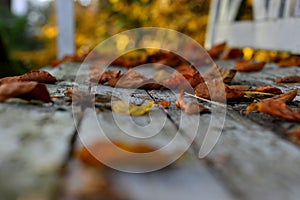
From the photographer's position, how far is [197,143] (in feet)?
2.25

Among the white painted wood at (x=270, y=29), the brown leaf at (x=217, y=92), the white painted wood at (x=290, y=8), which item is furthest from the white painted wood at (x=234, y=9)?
the brown leaf at (x=217, y=92)

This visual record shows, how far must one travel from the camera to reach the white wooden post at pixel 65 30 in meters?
3.88

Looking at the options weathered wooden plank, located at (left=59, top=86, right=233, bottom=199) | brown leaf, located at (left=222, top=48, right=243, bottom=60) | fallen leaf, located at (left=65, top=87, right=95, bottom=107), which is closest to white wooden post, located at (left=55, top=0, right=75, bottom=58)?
brown leaf, located at (left=222, top=48, right=243, bottom=60)

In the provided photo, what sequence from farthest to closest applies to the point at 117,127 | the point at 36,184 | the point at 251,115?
1. the point at 251,115
2. the point at 117,127
3. the point at 36,184

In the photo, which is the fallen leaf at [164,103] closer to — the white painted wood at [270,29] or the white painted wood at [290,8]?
the white painted wood at [270,29]

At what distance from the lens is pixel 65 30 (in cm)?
394

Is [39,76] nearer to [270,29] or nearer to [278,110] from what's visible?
[278,110]

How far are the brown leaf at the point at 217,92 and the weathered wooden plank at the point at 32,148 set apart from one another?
0.45 m

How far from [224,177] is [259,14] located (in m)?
2.69

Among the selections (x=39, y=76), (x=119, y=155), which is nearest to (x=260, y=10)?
(x=39, y=76)

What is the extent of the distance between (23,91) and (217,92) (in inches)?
22.0

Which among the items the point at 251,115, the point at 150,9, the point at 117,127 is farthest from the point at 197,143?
the point at 150,9

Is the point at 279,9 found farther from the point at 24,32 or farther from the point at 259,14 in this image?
the point at 24,32

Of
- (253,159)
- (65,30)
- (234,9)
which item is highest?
(253,159)
